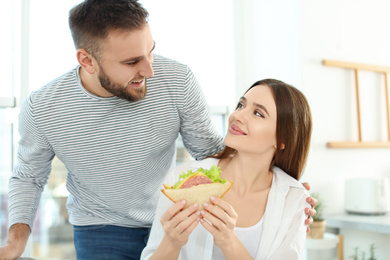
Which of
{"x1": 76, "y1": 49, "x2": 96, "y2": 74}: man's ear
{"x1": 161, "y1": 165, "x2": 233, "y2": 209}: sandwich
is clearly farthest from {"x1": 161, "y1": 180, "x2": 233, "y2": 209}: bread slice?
{"x1": 76, "y1": 49, "x2": 96, "y2": 74}: man's ear

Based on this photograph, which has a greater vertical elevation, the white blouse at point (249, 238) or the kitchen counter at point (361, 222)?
the white blouse at point (249, 238)

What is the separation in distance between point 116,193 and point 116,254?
1.01ft

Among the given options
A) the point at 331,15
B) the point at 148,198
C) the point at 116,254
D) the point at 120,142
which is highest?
the point at 331,15

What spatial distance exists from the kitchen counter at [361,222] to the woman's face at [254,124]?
145 centimetres

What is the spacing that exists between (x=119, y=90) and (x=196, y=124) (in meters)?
0.37

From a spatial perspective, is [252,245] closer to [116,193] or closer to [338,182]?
[116,193]

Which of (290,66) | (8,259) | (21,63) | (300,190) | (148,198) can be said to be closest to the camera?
(8,259)

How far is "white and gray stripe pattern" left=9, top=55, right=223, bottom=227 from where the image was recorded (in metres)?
1.81

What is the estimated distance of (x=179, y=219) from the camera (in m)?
1.39

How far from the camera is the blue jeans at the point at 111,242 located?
6.49ft

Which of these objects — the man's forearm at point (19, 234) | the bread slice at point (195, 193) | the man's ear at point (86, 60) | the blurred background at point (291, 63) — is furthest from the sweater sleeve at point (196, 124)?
the blurred background at point (291, 63)

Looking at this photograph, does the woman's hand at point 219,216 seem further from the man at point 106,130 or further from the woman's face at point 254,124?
the man at point 106,130

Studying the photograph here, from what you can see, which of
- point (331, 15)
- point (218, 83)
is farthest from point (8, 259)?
point (331, 15)

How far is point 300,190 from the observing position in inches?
72.6
